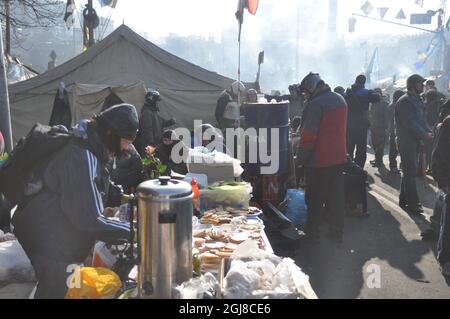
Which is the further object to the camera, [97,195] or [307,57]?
[307,57]

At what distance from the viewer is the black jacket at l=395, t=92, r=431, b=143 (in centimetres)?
671

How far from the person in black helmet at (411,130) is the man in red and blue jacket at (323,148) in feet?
5.26

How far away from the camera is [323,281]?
15.7ft

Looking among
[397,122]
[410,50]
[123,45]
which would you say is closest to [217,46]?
[410,50]

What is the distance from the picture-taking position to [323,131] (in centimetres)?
562

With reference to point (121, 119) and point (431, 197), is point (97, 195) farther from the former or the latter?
point (431, 197)

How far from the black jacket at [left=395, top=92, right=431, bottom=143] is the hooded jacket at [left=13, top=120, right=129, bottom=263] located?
17.4 ft

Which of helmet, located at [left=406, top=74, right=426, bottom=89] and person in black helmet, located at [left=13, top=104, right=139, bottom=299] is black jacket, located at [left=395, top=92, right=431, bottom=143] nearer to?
helmet, located at [left=406, top=74, right=426, bottom=89]

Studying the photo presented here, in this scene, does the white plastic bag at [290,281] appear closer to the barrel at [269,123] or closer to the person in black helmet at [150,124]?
the barrel at [269,123]

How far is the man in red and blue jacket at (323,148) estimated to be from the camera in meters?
5.54

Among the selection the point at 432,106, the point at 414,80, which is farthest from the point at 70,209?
the point at 432,106

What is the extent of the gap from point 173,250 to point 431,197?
23.5 feet

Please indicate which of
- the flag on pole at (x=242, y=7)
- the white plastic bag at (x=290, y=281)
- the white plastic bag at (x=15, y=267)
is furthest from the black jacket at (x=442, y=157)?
the flag on pole at (x=242, y=7)

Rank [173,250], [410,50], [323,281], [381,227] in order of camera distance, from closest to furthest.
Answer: [173,250] < [323,281] < [381,227] < [410,50]
